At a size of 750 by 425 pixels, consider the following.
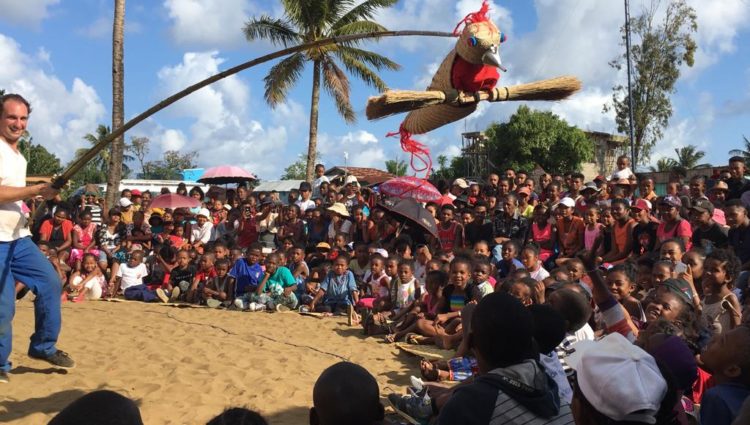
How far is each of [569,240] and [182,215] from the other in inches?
281

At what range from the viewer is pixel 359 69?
18.8 metres

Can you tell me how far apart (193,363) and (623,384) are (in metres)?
4.22

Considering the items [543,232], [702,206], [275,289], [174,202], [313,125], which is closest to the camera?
[702,206]

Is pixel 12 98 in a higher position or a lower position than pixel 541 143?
lower

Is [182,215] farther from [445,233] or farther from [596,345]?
[596,345]

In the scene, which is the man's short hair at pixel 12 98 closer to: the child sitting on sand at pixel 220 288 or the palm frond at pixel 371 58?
the child sitting on sand at pixel 220 288

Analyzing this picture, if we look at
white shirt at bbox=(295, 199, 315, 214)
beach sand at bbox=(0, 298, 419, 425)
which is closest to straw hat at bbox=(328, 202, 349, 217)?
white shirt at bbox=(295, 199, 315, 214)

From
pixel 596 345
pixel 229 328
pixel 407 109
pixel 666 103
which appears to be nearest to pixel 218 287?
pixel 229 328

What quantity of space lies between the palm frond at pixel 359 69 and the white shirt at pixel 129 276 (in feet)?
33.1

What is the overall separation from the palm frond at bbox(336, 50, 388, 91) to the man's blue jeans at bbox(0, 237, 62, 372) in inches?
590

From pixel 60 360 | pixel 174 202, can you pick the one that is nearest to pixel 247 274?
pixel 174 202

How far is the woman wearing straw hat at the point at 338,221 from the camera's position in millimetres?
10305

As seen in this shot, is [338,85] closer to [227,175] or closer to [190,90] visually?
[227,175]

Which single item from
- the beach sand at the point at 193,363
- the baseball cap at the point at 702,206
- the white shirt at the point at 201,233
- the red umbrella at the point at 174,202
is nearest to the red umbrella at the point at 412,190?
the beach sand at the point at 193,363
